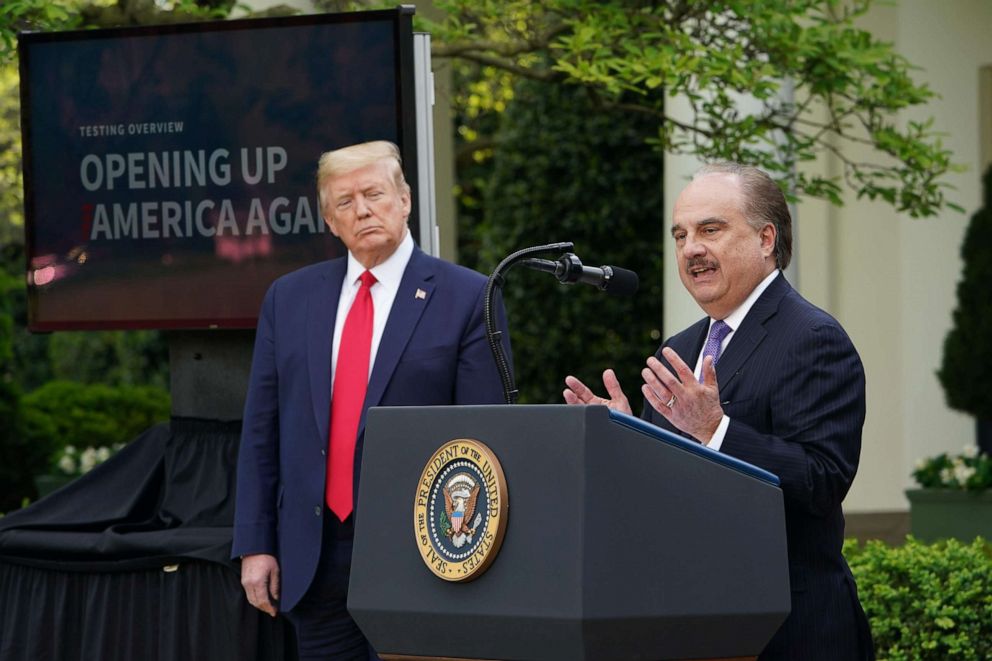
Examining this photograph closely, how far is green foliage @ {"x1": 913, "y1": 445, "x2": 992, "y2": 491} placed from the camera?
8414 mm

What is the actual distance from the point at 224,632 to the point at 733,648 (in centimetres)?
230

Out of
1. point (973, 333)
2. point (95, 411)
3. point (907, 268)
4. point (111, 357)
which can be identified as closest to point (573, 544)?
point (973, 333)

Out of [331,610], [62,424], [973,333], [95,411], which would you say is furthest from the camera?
[95,411]

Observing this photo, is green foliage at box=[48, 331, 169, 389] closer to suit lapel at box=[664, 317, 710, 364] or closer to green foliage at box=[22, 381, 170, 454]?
green foliage at box=[22, 381, 170, 454]

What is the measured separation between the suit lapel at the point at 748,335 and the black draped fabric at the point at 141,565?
193cm

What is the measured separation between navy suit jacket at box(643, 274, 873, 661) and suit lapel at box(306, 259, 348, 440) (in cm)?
127

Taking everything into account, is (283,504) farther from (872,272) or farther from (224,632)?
(872,272)

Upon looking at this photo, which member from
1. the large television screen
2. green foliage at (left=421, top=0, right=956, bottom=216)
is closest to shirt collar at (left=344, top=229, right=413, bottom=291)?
the large television screen

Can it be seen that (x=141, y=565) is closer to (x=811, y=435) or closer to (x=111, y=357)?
(x=811, y=435)

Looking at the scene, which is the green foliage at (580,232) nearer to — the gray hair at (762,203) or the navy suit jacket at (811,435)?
the gray hair at (762,203)

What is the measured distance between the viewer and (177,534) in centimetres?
461

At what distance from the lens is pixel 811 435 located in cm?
286

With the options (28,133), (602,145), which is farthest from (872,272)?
(28,133)

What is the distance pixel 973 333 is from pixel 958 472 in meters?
1.34
